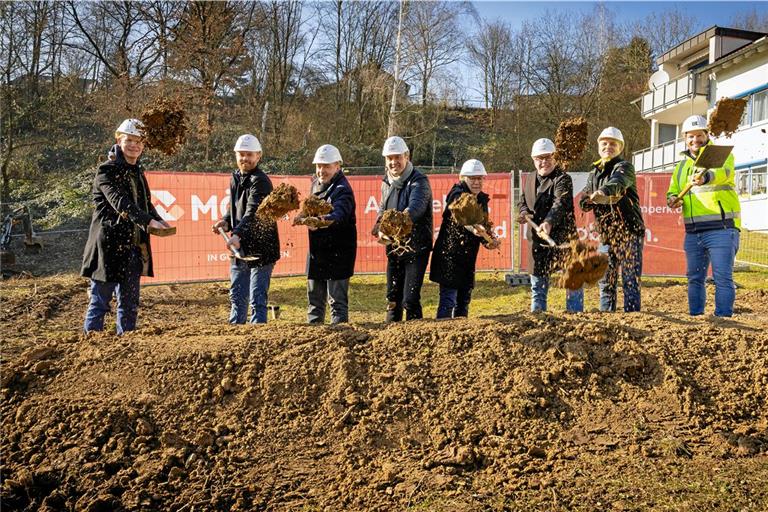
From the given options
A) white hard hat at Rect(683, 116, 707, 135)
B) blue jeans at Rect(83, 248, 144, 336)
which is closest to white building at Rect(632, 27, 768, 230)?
white hard hat at Rect(683, 116, 707, 135)

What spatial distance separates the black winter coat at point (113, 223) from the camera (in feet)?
15.2

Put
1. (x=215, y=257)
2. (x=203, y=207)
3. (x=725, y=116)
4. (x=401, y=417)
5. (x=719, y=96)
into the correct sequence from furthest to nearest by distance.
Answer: (x=719, y=96) < (x=215, y=257) < (x=203, y=207) < (x=725, y=116) < (x=401, y=417)

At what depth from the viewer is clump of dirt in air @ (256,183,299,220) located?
500cm

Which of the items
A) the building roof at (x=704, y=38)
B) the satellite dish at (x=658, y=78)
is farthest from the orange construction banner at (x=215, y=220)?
the satellite dish at (x=658, y=78)

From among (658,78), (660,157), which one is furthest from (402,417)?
(658,78)

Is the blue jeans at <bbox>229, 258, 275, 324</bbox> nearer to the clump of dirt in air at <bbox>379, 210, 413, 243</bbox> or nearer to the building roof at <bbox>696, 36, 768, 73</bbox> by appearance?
the clump of dirt in air at <bbox>379, 210, 413, 243</bbox>

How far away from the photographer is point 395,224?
479cm

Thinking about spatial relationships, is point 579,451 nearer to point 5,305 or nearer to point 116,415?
point 116,415

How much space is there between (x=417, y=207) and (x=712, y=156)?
8.58 feet

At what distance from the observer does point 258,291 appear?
202 inches

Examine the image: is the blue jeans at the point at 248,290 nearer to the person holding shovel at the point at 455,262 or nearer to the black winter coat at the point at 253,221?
the black winter coat at the point at 253,221

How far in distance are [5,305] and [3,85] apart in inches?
622

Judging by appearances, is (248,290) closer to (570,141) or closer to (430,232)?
(430,232)

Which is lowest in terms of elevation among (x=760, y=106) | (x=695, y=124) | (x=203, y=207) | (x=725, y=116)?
(x=203, y=207)
